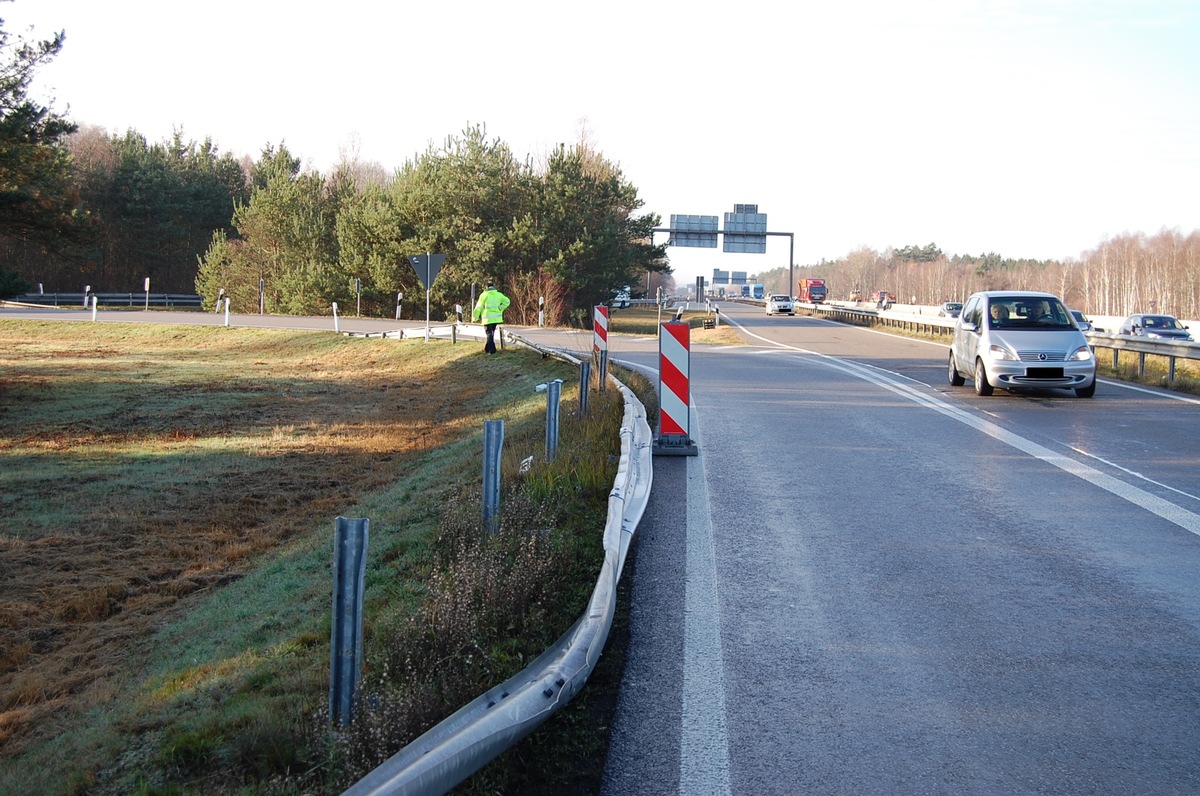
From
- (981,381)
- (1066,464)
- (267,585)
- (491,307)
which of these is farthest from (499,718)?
(491,307)

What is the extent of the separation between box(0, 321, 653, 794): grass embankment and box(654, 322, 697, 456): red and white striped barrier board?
1.87 ft

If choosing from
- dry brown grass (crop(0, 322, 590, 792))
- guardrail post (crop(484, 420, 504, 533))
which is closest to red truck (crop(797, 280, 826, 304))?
dry brown grass (crop(0, 322, 590, 792))

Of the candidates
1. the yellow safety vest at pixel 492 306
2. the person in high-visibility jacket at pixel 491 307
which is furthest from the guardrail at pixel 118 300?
the yellow safety vest at pixel 492 306

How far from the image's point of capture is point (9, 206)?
23.4 metres

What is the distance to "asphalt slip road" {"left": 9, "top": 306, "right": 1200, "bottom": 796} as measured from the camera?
3986mm

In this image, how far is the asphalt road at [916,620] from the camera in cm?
399

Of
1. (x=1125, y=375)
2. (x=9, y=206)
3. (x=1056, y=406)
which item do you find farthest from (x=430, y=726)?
(x=9, y=206)

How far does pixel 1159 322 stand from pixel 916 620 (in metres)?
35.5

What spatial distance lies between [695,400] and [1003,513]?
7977mm

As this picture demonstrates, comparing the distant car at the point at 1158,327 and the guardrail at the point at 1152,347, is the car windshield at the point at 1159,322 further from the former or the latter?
the guardrail at the point at 1152,347

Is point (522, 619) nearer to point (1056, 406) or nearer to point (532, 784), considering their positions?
point (532, 784)

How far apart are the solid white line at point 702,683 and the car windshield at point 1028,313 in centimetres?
1068

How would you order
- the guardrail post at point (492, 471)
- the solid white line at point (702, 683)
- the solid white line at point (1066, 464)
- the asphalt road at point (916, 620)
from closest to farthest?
1. the solid white line at point (702, 683)
2. the asphalt road at point (916, 620)
3. the guardrail post at point (492, 471)
4. the solid white line at point (1066, 464)

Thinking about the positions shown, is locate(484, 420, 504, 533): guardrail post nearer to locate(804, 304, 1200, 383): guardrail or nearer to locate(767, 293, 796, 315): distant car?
locate(804, 304, 1200, 383): guardrail
